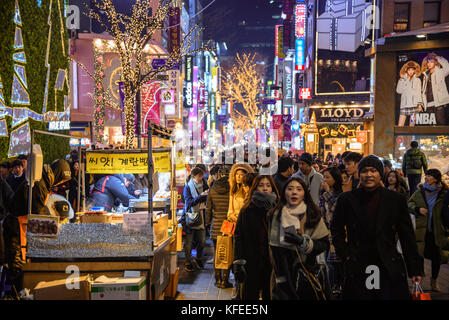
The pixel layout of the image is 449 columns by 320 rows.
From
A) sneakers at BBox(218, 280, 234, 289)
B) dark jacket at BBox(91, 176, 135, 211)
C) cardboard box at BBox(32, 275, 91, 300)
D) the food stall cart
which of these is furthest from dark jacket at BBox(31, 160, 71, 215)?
sneakers at BBox(218, 280, 234, 289)

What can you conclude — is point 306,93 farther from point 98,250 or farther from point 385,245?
point 385,245

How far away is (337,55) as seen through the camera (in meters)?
37.2

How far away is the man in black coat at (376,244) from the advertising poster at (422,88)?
16669mm

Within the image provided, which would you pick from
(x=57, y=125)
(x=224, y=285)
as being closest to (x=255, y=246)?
(x=224, y=285)

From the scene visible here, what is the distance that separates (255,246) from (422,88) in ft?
56.6

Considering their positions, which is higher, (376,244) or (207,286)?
(376,244)

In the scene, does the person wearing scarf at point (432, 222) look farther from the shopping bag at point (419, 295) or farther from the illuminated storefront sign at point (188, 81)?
the illuminated storefront sign at point (188, 81)

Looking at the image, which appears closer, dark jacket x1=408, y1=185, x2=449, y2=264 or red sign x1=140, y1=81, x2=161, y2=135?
dark jacket x1=408, y1=185, x2=449, y2=264

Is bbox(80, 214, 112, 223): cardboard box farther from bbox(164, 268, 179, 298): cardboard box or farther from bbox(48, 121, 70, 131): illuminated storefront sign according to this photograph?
bbox(48, 121, 70, 131): illuminated storefront sign

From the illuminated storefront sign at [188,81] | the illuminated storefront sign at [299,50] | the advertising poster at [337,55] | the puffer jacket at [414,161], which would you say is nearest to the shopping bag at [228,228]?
the puffer jacket at [414,161]

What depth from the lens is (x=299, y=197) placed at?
432 centimetres

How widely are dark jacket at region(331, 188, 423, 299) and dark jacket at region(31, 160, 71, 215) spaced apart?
488 centimetres

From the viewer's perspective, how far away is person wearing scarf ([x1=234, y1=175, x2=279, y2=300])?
479 cm

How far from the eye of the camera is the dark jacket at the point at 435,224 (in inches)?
257
